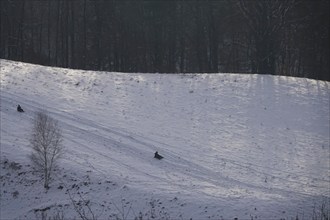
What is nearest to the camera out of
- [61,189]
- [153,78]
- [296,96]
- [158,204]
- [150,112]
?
[158,204]

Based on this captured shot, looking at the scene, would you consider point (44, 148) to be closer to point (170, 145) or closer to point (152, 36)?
point (170, 145)

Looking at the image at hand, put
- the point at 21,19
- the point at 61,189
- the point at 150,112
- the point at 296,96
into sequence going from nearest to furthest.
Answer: the point at 61,189
the point at 150,112
the point at 296,96
the point at 21,19

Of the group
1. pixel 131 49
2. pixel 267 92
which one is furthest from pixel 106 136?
pixel 131 49

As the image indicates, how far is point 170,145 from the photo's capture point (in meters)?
23.5

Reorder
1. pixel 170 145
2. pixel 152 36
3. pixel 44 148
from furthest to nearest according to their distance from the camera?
1. pixel 152 36
2. pixel 170 145
3. pixel 44 148

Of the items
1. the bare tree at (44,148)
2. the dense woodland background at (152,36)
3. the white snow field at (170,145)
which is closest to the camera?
the white snow field at (170,145)

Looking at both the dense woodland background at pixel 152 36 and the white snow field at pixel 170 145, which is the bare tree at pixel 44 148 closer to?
the white snow field at pixel 170 145

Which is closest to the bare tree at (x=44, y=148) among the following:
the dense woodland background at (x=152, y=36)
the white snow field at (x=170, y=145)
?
the white snow field at (x=170, y=145)

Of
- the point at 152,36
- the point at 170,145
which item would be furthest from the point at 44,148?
the point at 152,36

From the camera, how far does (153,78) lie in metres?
33.3

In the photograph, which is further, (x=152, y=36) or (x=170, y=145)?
(x=152, y=36)

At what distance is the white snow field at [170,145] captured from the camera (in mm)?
18000

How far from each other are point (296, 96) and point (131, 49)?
22120 millimetres

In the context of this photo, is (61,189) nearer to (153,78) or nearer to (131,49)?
(153,78)
